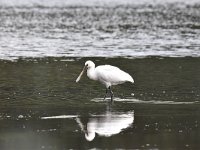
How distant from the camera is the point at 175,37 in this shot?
1597 inches

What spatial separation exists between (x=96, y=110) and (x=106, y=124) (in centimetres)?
203

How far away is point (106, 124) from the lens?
1503cm

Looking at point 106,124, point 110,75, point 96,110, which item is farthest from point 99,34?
point 106,124

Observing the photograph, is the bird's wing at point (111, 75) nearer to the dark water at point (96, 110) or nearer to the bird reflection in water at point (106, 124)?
the dark water at point (96, 110)

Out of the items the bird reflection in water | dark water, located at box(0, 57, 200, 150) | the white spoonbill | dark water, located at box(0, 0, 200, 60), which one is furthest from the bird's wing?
dark water, located at box(0, 0, 200, 60)

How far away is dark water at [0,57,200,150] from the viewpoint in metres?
13.5

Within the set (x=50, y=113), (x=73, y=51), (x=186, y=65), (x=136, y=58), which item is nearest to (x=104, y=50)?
(x=73, y=51)

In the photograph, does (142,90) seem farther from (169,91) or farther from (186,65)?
(186,65)

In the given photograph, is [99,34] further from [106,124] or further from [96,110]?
[106,124]

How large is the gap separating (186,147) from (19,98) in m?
7.07

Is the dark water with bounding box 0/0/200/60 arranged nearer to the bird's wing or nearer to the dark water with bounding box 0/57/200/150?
the dark water with bounding box 0/57/200/150

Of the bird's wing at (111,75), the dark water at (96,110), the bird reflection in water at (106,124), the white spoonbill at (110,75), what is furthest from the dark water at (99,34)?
the bird reflection in water at (106,124)

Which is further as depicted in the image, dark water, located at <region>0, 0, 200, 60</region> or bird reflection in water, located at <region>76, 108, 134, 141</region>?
dark water, located at <region>0, 0, 200, 60</region>

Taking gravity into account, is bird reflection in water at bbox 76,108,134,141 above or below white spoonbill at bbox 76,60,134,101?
below
